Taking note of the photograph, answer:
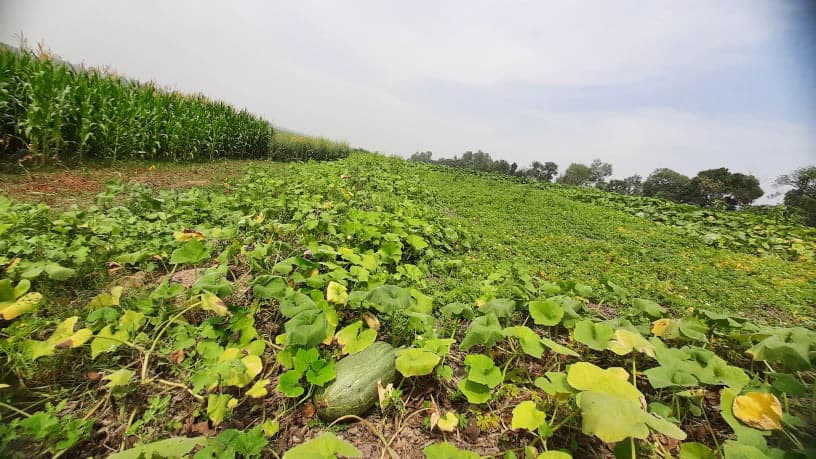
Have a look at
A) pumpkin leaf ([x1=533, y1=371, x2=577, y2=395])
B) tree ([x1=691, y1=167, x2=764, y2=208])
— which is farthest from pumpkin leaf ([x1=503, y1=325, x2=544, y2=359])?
tree ([x1=691, y1=167, x2=764, y2=208])

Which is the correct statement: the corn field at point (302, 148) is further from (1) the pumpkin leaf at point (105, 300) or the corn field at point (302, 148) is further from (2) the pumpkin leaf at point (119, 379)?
(2) the pumpkin leaf at point (119, 379)

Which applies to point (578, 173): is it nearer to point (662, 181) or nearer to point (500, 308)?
point (662, 181)

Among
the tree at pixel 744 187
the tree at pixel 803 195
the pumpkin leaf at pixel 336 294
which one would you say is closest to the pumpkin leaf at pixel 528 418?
the pumpkin leaf at pixel 336 294

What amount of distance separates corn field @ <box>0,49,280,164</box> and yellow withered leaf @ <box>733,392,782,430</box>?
915cm

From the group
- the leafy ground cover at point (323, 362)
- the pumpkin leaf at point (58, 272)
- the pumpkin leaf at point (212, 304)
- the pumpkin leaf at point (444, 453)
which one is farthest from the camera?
the pumpkin leaf at point (58, 272)

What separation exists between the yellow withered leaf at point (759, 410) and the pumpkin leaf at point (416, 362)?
4.20 feet

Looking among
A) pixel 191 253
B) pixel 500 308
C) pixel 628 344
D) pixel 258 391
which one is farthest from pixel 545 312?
pixel 191 253

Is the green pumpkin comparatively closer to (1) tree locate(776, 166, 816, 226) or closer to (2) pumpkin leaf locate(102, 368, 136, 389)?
(2) pumpkin leaf locate(102, 368, 136, 389)

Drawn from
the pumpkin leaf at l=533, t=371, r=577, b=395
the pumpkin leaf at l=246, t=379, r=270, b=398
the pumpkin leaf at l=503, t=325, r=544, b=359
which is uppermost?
the pumpkin leaf at l=503, t=325, r=544, b=359

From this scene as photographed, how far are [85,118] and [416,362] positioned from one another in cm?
842

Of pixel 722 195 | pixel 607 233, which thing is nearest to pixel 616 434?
pixel 607 233

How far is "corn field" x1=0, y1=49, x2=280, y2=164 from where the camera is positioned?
5457 mm

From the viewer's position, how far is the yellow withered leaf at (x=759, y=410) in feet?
3.95

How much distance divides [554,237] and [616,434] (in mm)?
5287
